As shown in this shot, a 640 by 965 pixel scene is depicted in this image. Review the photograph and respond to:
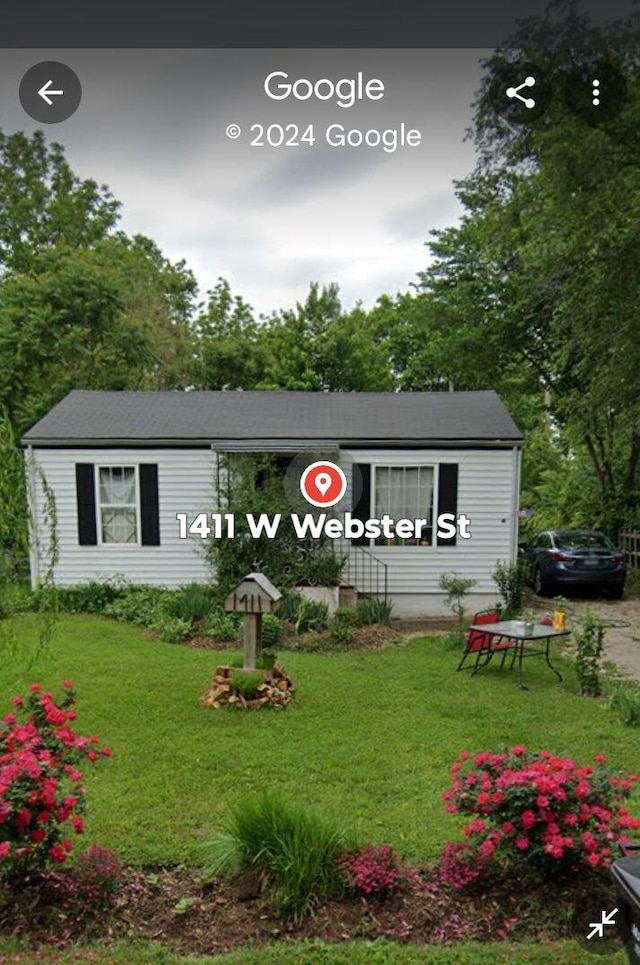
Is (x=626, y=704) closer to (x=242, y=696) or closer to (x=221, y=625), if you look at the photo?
(x=242, y=696)

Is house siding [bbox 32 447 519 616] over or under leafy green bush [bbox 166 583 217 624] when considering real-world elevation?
over

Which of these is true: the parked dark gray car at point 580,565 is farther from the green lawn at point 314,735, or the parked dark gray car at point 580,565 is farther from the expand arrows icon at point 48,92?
the expand arrows icon at point 48,92

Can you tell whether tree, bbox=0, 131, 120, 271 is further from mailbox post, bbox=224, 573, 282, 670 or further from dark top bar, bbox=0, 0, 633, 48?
dark top bar, bbox=0, 0, 633, 48

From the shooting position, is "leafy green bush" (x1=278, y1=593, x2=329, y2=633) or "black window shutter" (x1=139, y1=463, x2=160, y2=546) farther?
"black window shutter" (x1=139, y1=463, x2=160, y2=546)

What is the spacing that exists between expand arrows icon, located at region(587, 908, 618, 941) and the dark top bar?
324cm

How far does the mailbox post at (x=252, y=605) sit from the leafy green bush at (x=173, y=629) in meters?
2.26

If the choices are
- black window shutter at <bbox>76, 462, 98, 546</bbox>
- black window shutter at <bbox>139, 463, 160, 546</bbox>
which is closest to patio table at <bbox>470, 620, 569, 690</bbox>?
black window shutter at <bbox>139, 463, 160, 546</bbox>

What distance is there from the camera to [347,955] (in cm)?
214

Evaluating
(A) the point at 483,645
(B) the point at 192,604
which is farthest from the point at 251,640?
(B) the point at 192,604

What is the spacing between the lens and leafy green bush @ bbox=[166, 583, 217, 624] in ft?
26.3

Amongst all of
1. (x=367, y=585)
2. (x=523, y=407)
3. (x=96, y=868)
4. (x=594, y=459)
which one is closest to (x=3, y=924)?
(x=96, y=868)

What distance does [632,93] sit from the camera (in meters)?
5.35

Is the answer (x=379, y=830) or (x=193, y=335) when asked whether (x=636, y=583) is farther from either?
(x=193, y=335)

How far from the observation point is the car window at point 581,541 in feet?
33.6
